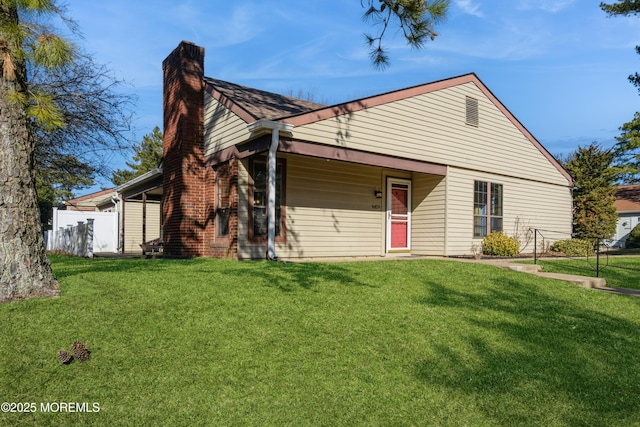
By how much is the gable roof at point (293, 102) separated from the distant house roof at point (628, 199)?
22504mm

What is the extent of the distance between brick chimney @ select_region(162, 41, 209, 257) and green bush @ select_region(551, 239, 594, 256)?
1096 cm

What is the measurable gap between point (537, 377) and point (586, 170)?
16581 mm

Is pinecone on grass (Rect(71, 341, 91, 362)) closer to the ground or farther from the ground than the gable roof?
closer to the ground

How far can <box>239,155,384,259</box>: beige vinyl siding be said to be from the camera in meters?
10.2

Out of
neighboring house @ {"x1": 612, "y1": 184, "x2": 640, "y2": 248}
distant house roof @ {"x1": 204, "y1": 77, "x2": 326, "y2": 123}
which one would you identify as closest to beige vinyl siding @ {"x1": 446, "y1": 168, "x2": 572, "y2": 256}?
distant house roof @ {"x1": 204, "y1": 77, "x2": 326, "y2": 123}

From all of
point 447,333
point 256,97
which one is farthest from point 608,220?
point 447,333

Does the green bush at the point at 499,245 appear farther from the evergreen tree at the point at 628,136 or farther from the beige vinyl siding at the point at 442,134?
the evergreen tree at the point at 628,136

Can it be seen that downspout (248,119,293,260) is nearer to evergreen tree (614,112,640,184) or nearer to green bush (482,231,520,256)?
green bush (482,231,520,256)

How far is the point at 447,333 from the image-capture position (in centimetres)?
474

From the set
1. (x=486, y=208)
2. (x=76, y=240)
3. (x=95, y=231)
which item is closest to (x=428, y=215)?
(x=486, y=208)

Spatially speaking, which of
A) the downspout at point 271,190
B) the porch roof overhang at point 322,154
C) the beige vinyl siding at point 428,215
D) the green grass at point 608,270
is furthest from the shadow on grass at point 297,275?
the green grass at point 608,270

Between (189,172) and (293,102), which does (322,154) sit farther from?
(189,172)

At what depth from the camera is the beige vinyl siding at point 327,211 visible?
33.4ft

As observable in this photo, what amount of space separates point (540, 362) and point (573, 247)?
1133 cm
